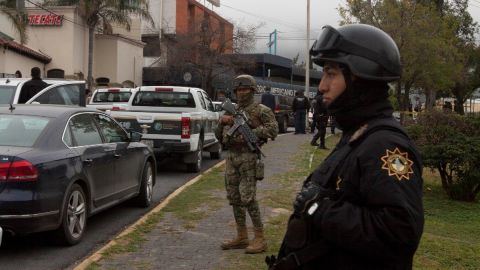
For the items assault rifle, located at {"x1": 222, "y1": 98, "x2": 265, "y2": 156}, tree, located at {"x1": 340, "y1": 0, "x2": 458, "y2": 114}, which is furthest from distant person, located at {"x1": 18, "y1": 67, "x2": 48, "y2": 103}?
tree, located at {"x1": 340, "y1": 0, "x2": 458, "y2": 114}

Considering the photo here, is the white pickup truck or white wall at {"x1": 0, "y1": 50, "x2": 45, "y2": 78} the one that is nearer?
the white pickup truck

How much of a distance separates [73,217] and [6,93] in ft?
17.4

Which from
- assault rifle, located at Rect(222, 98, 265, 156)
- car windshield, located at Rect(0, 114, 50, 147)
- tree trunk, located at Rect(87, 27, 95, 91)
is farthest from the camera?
tree trunk, located at Rect(87, 27, 95, 91)

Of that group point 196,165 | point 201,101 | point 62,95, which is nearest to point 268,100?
point 201,101

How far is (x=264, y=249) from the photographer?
5879 mm

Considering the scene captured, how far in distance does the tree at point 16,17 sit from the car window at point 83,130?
1849cm

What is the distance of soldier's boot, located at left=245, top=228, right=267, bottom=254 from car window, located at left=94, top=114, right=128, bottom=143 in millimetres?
2509

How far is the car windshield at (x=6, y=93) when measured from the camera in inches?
414

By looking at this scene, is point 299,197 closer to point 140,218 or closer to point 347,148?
point 347,148

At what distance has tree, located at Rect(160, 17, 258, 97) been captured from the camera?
3784cm

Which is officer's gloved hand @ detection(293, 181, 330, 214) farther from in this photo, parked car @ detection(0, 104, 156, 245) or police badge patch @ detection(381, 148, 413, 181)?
parked car @ detection(0, 104, 156, 245)

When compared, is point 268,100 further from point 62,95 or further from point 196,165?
point 62,95

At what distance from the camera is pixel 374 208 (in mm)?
2035

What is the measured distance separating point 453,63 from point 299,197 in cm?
2828
